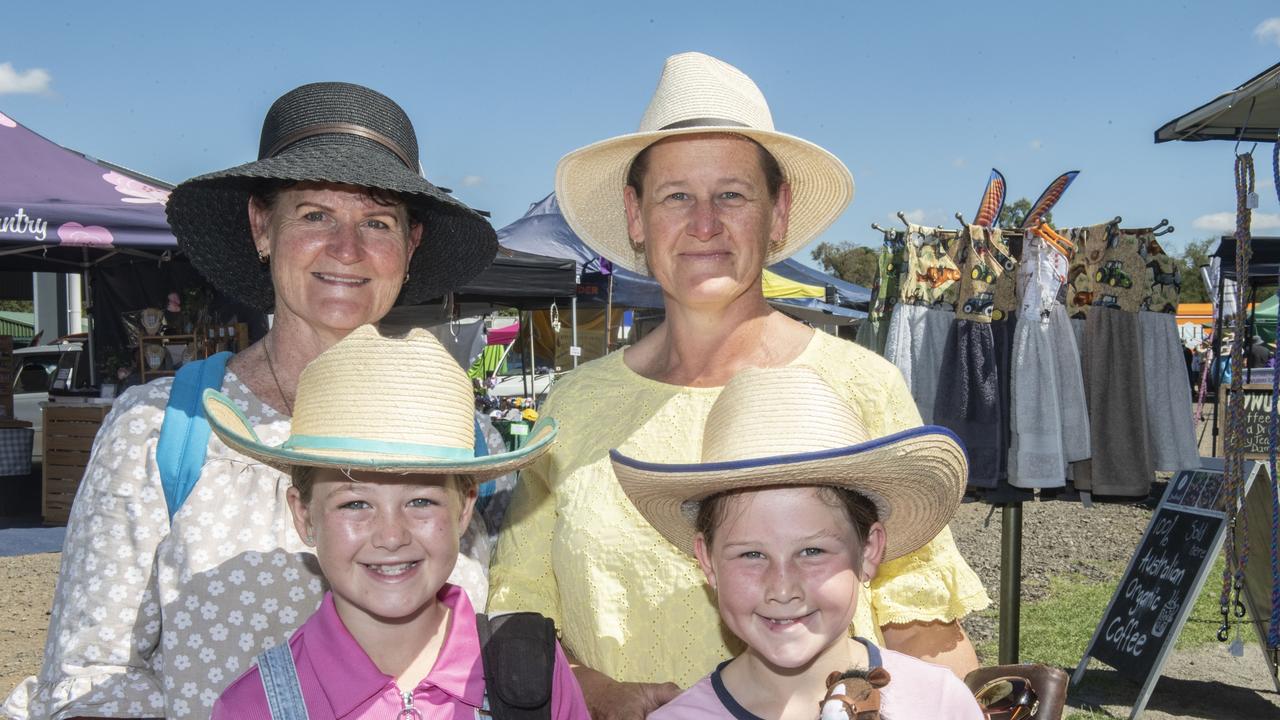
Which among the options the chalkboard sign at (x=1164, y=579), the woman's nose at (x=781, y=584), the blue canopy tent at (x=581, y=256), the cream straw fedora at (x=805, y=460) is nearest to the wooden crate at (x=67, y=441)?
the blue canopy tent at (x=581, y=256)

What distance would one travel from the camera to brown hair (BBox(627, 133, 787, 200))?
2439 mm

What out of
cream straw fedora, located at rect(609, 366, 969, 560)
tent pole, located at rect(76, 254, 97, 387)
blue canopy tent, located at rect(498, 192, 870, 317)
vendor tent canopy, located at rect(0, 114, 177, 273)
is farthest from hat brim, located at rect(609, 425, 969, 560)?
blue canopy tent, located at rect(498, 192, 870, 317)

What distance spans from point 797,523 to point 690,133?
3.24ft

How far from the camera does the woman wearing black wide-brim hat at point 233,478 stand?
72.1 inches

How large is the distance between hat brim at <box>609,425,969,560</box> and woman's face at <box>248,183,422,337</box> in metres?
0.68

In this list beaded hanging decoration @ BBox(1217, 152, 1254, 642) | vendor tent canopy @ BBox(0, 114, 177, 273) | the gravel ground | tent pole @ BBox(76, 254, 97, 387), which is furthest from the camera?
tent pole @ BBox(76, 254, 97, 387)

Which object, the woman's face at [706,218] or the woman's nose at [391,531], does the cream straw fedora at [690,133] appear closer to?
the woman's face at [706,218]

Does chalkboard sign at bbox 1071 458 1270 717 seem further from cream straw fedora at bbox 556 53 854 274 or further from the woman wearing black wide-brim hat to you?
the woman wearing black wide-brim hat

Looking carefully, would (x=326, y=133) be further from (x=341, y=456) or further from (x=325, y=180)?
(x=341, y=456)

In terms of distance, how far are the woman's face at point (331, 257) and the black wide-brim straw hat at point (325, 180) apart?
0.21 feet

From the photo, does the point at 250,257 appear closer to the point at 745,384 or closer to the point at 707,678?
the point at 745,384

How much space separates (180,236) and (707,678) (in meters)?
1.66

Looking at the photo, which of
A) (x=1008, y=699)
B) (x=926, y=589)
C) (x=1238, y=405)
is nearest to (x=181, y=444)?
(x=926, y=589)

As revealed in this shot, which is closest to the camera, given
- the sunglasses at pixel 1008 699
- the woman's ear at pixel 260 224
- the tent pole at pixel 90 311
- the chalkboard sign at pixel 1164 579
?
the sunglasses at pixel 1008 699
